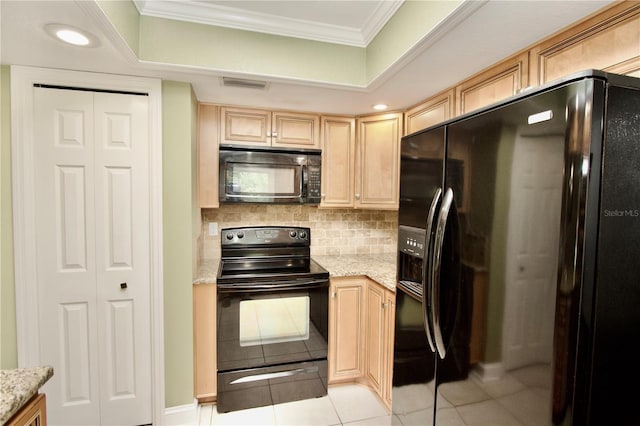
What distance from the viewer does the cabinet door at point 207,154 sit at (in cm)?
229

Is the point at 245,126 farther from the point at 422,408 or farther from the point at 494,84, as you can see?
the point at 422,408

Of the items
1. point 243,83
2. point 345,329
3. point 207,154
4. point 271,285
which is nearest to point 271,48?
point 243,83

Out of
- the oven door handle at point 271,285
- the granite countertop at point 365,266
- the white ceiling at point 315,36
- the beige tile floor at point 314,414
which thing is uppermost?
the white ceiling at point 315,36

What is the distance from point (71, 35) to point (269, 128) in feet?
4.22

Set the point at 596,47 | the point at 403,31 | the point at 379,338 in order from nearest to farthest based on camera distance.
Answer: the point at 596,47 < the point at 403,31 < the point at 379,338

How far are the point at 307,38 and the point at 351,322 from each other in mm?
2004

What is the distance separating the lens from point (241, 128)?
2375 mm

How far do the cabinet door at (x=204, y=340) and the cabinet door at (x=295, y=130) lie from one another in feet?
4.03

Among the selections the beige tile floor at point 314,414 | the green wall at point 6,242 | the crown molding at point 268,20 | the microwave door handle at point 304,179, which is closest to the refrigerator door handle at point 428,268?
the crown molding at point 268,20

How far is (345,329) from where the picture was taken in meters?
2.36

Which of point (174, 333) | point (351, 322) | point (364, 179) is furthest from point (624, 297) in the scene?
point (174, 333)

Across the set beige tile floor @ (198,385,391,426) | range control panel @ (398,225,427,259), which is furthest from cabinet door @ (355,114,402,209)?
beige tile floor @ (198,385,391,426)

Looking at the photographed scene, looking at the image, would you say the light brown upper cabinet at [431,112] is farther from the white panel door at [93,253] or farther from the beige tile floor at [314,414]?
the beige tile floor at [314,414]

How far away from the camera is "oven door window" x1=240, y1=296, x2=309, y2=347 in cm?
214
